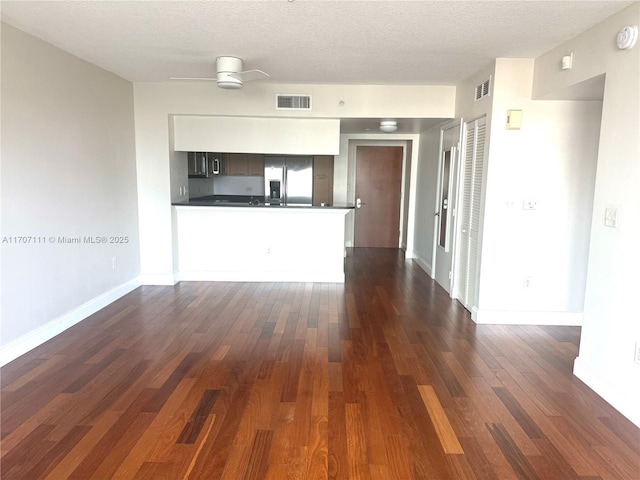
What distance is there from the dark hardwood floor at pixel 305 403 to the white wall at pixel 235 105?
75.9 inches

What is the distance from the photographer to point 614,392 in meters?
2.56

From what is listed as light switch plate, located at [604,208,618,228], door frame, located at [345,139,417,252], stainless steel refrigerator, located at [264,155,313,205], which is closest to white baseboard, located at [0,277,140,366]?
stainless steel refrigerator, located at [264,155,313,205]

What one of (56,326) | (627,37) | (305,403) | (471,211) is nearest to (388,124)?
(471,211)

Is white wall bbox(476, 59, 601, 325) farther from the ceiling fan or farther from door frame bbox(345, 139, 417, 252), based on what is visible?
door frame bbox(345, 139, 417, 252)

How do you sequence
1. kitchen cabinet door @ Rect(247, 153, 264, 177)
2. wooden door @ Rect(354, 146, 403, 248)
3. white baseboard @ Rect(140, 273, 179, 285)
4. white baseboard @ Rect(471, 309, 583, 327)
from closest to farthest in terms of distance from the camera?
1. white baseboard @ Rect(471, 309, 583, 327)
2. white baseboard @ Rect(140, 273, 179, 285)
3. kitchen cabinet door @ Rect(247, 153, 264, 177)
4. wooden door @ Rect(354, 146, 403, 248)

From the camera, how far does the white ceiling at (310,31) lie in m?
2.64

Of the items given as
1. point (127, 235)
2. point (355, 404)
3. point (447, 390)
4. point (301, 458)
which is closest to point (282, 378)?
point (355, 404)

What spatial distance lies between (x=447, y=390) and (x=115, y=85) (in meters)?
4.55

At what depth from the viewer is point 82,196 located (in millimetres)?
3949

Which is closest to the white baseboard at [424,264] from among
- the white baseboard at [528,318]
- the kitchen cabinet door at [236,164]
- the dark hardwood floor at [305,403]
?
the white baseboard at [528,318]

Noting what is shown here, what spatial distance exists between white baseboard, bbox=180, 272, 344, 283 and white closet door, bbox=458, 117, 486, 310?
1670 mm

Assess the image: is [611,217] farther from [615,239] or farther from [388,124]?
[388,124]

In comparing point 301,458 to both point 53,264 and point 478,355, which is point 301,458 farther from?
point 53,264

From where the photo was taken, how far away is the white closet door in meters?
4.13
